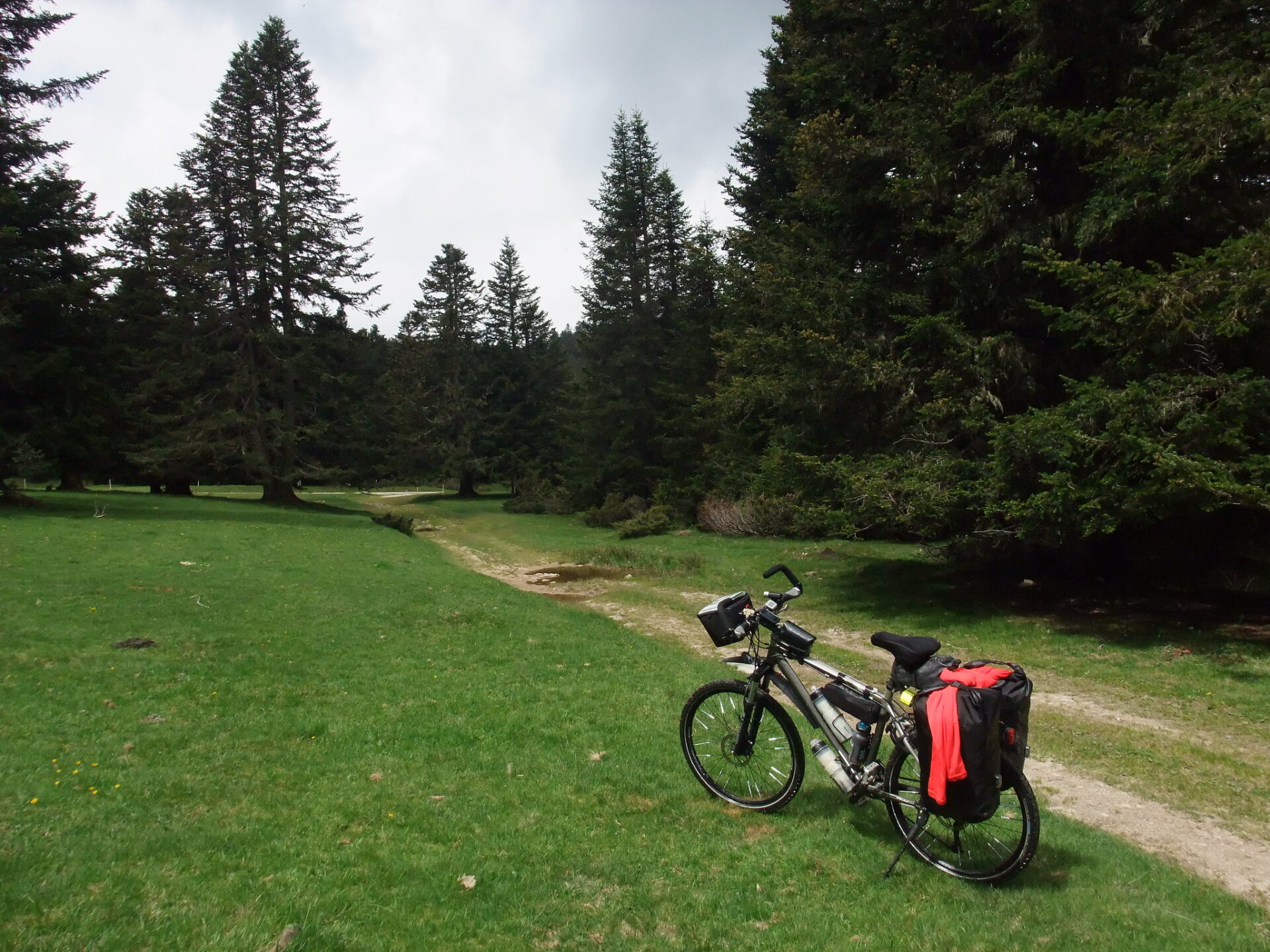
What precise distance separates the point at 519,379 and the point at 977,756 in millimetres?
58417

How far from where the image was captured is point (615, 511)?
Result: 122 feet

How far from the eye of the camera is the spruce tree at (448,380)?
2265 inches

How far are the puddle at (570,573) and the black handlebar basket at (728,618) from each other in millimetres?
15337

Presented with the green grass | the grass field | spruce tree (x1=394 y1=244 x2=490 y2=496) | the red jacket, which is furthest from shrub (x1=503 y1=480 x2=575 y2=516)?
the red jacket

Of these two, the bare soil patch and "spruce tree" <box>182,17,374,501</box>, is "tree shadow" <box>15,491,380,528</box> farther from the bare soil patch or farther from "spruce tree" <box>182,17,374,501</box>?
the bare soil patch

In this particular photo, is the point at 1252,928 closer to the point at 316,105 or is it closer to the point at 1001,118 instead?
the point at 1001,118

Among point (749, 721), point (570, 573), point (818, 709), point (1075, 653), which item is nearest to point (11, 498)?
point (570, 573)

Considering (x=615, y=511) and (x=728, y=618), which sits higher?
(x=728, y=618)

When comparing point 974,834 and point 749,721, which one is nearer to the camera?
point 974,834

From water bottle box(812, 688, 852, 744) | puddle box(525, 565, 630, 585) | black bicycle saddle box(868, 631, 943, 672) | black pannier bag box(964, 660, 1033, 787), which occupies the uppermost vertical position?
black bicycle saddle box(868, 631, 943, 672)

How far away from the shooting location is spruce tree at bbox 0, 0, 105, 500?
77.5 feet

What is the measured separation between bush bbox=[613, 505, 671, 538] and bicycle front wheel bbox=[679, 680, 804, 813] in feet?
83.3

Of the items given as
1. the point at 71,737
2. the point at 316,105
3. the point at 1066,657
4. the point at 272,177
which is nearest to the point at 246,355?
the point at 272,177

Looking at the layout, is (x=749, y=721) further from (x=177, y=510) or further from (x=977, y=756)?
(x=177, y=510)
